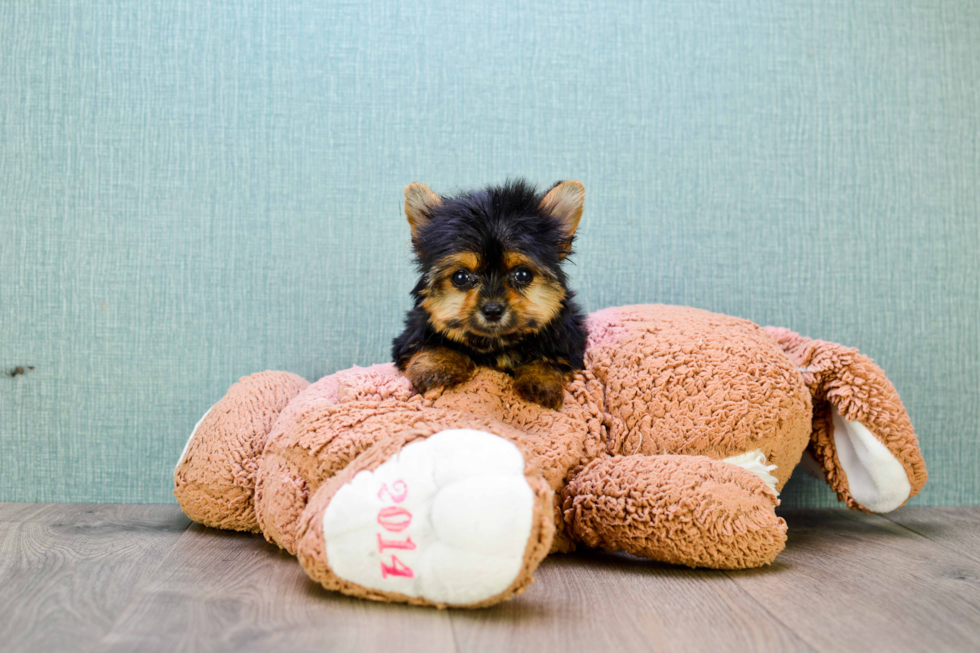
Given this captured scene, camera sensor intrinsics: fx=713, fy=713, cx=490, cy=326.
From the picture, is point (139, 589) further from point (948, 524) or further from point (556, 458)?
point (948, 524)

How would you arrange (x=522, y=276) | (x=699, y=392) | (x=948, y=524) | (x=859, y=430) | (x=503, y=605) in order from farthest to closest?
1. (x=948, y=524)
2. (x=859, y=430)
3. (x=699, y=392)
4. (x=522, y=276)
5. (x=503, y=605)

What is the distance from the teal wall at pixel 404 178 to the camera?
2145 mm

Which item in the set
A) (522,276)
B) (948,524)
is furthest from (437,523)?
(948,524)

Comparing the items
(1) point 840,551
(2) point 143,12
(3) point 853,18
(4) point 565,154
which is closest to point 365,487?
(1) point 840,551

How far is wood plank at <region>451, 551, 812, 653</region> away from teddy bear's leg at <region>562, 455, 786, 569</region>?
6 cm

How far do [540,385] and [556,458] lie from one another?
161mm

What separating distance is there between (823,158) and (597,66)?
0.77 m

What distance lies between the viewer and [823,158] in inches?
88.7

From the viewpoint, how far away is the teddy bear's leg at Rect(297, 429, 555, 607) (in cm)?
116

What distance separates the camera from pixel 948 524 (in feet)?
6.64

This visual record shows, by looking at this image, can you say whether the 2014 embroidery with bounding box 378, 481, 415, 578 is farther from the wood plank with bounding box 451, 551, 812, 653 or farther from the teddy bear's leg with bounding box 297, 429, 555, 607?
the wood plank with bounding box 451, 551, 812, 653

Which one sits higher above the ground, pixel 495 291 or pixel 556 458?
pixel 495 291

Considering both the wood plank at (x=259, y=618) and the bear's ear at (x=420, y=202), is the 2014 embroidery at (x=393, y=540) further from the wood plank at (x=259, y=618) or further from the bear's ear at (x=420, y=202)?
the bear's ear at (x=420, y=202)

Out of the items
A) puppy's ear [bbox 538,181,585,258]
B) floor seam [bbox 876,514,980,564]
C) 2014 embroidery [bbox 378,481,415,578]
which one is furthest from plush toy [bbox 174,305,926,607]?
puppy's ear [bbox 538,181,585,258]
